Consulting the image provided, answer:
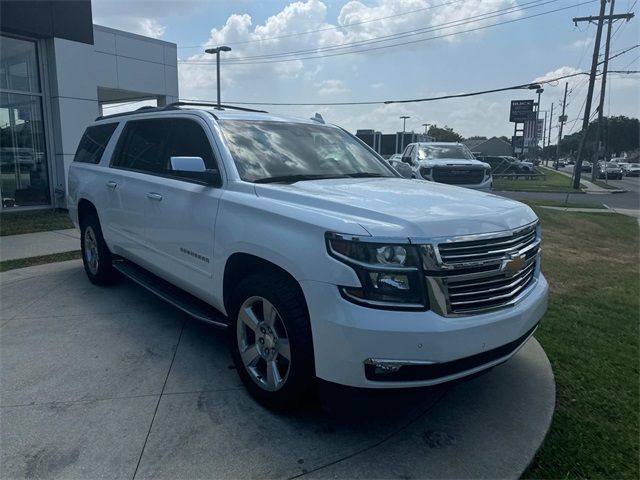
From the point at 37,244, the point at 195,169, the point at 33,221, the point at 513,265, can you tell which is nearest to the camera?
the point at 513,265

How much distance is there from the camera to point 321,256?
2.69 meters

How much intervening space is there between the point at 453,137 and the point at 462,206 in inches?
4406

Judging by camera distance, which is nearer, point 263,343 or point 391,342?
point 391,342

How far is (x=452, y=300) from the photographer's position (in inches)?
105

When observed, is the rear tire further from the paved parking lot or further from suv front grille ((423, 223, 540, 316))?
suv front grille ((423, 223, 540, 316))

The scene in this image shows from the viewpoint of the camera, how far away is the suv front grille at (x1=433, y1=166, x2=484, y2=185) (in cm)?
1375

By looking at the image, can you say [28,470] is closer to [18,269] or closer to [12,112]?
[18,269]

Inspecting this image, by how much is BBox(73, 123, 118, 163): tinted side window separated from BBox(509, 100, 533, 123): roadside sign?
54569 mm

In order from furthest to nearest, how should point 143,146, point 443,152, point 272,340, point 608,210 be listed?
point 608,210, point 443,152, point 143,146, point 272,340

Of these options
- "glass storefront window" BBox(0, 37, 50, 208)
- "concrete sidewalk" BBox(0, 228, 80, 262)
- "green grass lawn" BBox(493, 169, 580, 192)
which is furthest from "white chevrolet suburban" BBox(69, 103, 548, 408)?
"green grass lawn" BBox(493, 169, 580, 192)

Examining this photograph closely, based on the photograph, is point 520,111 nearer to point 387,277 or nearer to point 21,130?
point 21,130

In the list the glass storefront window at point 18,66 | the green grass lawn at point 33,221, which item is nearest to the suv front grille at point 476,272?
the green grass lawn at point 33,221

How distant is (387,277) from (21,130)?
1265 centimetres

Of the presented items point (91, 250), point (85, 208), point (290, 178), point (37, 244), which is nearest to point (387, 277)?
point (290, 178)
